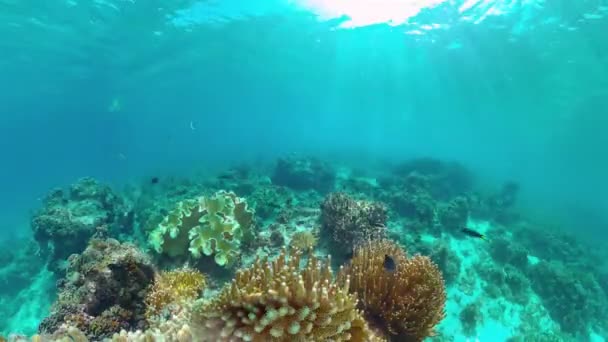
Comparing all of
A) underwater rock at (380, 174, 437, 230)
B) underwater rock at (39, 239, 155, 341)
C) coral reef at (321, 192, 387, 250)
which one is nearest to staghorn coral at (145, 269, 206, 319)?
underwater rock at (39, 239, 155, 341)

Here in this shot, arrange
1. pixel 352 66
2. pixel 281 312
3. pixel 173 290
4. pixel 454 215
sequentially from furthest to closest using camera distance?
pixel 352 66 < pixel 454 215 < pixel 173 290 < pixel 281 312

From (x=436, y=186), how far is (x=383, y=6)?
1332 centimetres

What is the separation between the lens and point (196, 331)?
3.45 metres

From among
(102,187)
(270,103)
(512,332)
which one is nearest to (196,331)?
(512,332)

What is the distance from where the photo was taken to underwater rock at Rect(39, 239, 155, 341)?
17.6ft

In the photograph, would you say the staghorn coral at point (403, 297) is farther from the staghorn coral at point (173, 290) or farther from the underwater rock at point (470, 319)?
the underwater rock at point (470, 319)

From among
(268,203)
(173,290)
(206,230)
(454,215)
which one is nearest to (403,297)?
(173,290)

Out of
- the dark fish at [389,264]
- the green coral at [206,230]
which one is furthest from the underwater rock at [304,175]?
the dark fish at [389,264]

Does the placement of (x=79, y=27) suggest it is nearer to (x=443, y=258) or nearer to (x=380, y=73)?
(x=443, y=258)

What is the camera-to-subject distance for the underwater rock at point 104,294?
211 inches

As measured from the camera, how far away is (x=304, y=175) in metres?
20.3

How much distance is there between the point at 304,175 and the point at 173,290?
48.9ft

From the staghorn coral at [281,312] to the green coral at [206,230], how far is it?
392 centimetres

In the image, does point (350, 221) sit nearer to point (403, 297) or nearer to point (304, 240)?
point (304, 240)
